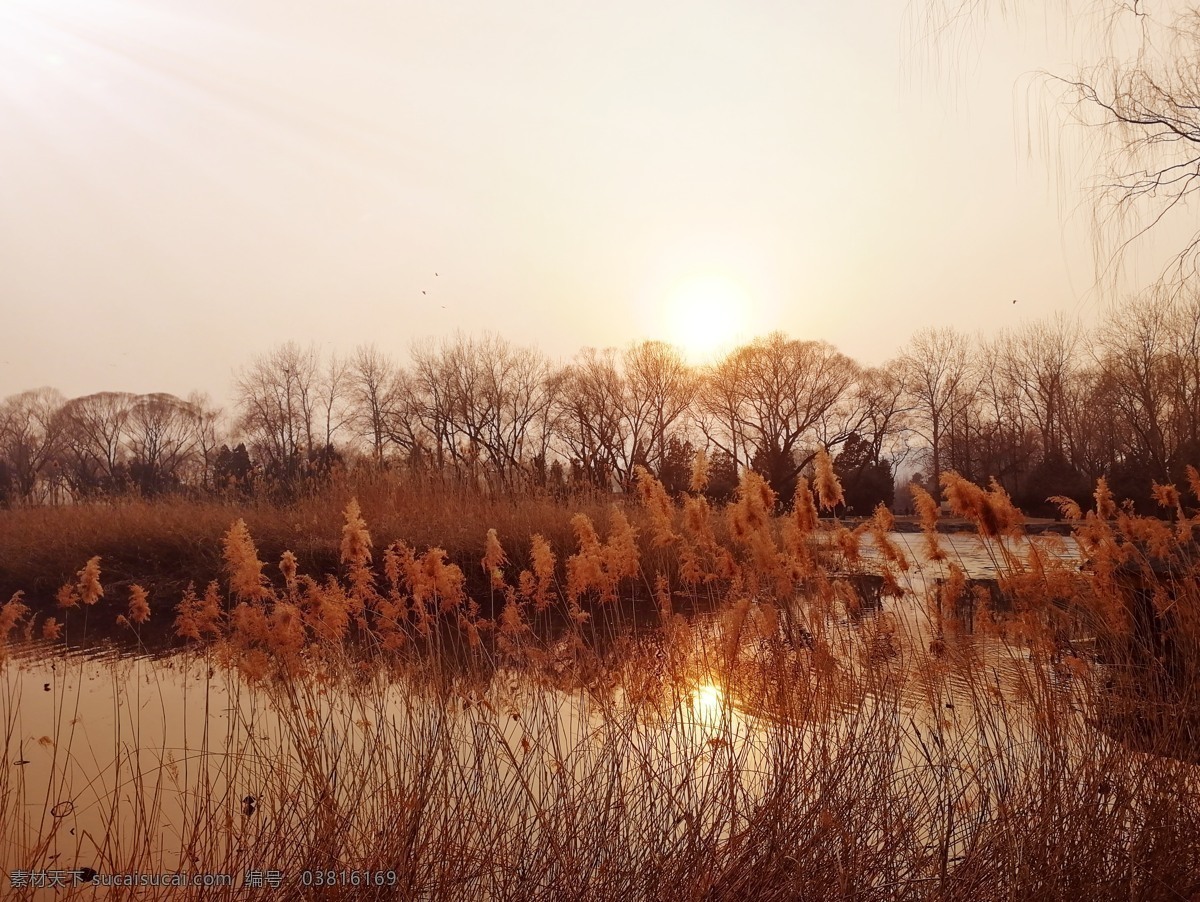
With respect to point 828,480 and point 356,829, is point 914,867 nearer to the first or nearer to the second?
point 828,480

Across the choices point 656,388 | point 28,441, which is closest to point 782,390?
point 656,388

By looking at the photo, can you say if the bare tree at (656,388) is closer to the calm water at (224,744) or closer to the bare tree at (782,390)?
the bare tree at (782,390)

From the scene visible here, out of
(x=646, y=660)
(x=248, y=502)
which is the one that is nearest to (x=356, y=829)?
(x=646, y=660)

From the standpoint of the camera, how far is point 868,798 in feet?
Result: 9.83

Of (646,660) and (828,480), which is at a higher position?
(828,480)

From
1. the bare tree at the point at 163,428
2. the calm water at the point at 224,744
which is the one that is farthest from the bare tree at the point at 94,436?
the calm water at the point at 224,744

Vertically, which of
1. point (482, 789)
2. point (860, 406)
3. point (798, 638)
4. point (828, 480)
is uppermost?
point (860, 406)

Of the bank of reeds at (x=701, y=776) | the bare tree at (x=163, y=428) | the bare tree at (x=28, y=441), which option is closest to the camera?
the bank of reeds at (x=701, y=776)

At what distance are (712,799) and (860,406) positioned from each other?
90.5 feet

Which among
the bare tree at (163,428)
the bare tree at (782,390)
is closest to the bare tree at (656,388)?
the bare tree at (782,390)

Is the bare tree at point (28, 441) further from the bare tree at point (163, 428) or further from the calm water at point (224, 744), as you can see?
the calm water at point (224, 744)

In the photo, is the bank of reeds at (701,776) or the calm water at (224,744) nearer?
the bank of reeds at (701,776)

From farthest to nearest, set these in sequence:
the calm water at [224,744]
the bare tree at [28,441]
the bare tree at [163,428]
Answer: the bare tree at [163,428]
the bare tree at [28,441]
the calm water at [224,744]

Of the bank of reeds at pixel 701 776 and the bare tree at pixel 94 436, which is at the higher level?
the bare tree at pixel 94 436
